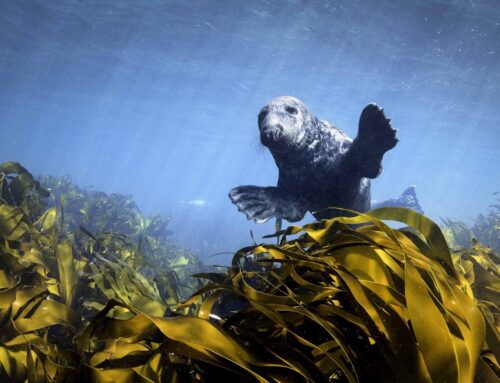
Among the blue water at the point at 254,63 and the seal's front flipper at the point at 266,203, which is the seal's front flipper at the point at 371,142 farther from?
the blue water at the point at 254,63

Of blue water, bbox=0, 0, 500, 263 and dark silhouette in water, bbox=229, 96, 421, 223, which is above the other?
blue water, bbox=0, 0, 500, 263

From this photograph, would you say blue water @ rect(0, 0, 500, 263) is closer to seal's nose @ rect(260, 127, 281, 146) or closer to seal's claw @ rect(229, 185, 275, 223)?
seal's claw @ rect(229, 185, 275, 223)

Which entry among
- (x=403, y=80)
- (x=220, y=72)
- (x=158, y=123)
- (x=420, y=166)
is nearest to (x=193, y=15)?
(x=220, y=72)

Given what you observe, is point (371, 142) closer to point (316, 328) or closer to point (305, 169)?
point (305, 169)

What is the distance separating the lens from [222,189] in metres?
162

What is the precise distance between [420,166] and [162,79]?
4492 cm

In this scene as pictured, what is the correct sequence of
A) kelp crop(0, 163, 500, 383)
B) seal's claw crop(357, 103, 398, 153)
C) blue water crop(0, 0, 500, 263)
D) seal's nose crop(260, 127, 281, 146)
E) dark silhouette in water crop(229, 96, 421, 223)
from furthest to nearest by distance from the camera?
1. blue water crop(0, 0, 500, 263)
2. dark silhouette in water crop(229, 96, 421, 223)
3. seal's nose crop(260, 127, 281, 146)
4. seal's claw crop(357, 103, 398, 153)
5. kelp crop(0, 163, 500, 383)

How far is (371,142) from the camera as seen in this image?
3385 mm

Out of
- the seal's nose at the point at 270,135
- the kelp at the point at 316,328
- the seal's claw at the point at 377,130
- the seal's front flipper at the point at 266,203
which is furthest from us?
the seal's front flipper at the point at 266,203

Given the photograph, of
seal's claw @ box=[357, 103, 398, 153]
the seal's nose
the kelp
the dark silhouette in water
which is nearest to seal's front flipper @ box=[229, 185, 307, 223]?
the dark silhouette in water

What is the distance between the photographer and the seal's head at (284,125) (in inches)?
137

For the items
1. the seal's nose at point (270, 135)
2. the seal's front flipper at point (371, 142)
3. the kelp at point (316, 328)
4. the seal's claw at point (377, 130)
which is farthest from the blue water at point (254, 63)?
the kelp at point (316, 328)

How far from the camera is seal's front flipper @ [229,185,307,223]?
12.4ft

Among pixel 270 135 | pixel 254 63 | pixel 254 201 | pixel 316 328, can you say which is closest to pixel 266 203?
pixel 254 201
